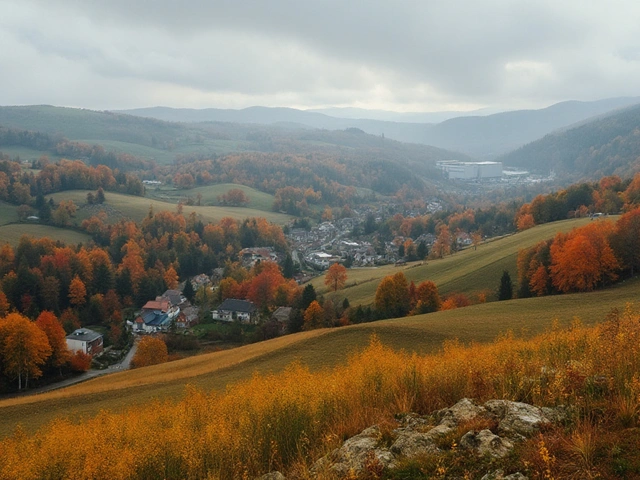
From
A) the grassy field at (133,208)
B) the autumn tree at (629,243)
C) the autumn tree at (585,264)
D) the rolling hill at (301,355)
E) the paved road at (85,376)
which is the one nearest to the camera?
the rolling hill at (301,355)

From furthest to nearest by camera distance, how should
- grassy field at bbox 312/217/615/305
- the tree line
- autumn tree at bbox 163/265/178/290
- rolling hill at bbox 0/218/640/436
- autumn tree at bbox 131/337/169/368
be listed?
autumn tree at bbox 163/265/178/290, grassy field at bbox 312/217/615/305, autumn tree at bbox 131/337/169/368, the tree line, rolling hill at bbox 0/218/640/436

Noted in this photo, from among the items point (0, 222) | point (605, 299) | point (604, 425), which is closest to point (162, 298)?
point (0, 222)

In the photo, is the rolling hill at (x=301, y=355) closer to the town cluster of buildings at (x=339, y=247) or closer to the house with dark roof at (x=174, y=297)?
the house with dark roof at (x=174, y=297)

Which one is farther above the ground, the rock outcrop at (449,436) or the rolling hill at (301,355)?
the rock outcrop at (449,436)

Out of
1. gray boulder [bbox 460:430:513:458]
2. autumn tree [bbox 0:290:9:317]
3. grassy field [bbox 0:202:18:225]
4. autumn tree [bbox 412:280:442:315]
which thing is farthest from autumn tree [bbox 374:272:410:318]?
grassy field [bbox 0:202:18:225]

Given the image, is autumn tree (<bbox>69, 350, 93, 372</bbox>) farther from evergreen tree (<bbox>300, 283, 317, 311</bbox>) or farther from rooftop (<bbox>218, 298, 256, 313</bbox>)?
evergreen tree (<bbox>300, 283, 317, 311</bbox>)

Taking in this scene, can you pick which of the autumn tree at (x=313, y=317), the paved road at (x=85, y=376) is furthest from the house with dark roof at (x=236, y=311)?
the autumn tree at (x=313, y=317)
